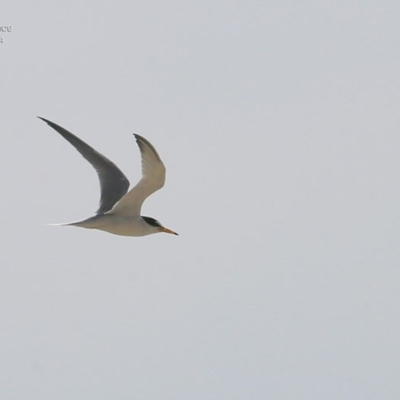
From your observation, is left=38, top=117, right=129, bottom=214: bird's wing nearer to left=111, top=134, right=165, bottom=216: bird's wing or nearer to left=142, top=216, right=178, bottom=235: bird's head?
left=142, top=216, right=178, bottom=235: bird's head

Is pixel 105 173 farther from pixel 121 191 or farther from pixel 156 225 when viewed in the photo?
pixel 156 225

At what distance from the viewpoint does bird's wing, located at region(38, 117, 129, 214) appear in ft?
72.4

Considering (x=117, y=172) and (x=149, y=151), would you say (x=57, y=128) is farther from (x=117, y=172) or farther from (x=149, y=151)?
(x=149, y=151)

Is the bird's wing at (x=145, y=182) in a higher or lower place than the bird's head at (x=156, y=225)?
higher

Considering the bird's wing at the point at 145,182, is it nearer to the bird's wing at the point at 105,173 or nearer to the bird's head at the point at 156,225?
the bird's head at the point at 156,225

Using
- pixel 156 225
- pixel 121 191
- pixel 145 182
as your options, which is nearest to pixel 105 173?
pixel 121 191

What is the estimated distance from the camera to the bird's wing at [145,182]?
18.4m

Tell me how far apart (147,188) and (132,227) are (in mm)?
1158

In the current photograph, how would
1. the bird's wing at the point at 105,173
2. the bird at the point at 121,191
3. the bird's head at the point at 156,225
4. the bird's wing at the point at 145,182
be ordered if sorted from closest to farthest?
the bird's wing at the point at 145,182
the bird at the point at 121,191
the bird's head at the point at 156,225
the bird's wing at the point at 105,173

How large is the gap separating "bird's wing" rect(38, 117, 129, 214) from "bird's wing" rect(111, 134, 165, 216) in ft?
4.57

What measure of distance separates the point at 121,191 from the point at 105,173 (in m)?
0.51

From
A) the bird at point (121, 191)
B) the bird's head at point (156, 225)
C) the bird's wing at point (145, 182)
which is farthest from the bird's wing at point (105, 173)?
the bird's wing at point (145, 182)

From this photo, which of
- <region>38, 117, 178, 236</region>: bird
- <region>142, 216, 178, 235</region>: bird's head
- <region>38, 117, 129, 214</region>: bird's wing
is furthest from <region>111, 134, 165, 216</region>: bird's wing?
<region>38, 117, 129, 214</region>: bird's wing

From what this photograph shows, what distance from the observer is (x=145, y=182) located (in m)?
19.5
